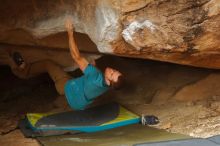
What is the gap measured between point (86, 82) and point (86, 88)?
0.06 metres

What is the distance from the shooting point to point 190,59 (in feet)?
11.3

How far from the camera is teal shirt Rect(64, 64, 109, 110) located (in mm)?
3764

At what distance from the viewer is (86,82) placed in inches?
151

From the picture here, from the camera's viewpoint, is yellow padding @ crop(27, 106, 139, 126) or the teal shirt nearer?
the teal shirt

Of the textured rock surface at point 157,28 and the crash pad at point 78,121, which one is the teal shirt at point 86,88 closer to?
the crash pad at point 78,121

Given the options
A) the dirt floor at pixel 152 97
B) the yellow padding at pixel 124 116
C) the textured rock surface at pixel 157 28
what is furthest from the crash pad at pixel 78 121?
the textured rock surface at pixel 157 28

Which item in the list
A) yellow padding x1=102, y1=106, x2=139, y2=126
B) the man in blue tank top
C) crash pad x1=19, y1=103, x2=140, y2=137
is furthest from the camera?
yellow padding x1=102, y1=106, x2=139, y2=126

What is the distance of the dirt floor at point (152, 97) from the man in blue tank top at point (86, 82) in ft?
1.85

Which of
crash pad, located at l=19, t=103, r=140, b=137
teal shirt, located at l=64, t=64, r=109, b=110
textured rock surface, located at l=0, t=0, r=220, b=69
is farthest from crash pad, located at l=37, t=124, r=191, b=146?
textured rock surface, located at l=0, t=0, r=220, b=69

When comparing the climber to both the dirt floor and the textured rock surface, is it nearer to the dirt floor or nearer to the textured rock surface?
the textured rock surface

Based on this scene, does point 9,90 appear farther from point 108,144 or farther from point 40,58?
point 108,144

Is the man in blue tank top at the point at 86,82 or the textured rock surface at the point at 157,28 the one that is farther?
the man in blue tank top at the point at 86,82

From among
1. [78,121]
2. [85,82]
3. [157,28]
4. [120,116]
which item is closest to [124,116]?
[120,116]

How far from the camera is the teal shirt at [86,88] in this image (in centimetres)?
376
